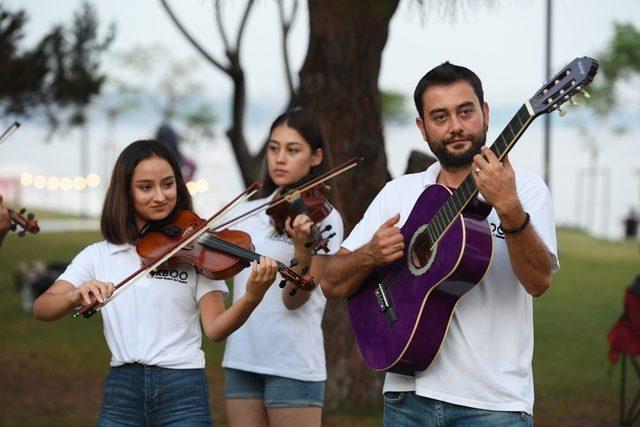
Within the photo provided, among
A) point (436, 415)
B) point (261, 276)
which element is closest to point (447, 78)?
point (261, 276)

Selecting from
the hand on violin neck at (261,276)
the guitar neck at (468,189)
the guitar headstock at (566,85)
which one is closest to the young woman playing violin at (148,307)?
the hand on violin neck at (261,276)

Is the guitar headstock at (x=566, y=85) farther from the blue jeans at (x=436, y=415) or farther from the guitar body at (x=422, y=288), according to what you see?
the blue jeans at (x=436, y=415)

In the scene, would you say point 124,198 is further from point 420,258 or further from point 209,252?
point 420,258

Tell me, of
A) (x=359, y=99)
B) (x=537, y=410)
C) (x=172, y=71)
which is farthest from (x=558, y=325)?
(x=172, y=71)

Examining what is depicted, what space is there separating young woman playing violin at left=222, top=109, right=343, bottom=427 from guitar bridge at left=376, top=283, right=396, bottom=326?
0.67m

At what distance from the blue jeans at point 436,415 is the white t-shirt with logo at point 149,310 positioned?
669 millimetres

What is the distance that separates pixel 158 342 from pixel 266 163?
104cm

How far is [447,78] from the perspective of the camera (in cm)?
296

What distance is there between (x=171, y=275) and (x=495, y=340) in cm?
104

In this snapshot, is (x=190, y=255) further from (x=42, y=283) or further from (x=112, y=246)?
(x=42, y=283)

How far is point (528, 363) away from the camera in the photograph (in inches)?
112

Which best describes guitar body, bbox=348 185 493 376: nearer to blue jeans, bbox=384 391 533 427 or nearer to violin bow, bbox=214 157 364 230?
blue jeans, bbox=384 391 533 427

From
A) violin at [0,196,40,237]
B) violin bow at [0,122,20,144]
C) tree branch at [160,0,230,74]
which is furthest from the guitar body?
tree branch at [160,0,230,74]

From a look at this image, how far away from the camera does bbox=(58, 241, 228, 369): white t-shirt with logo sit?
3.25 metres
